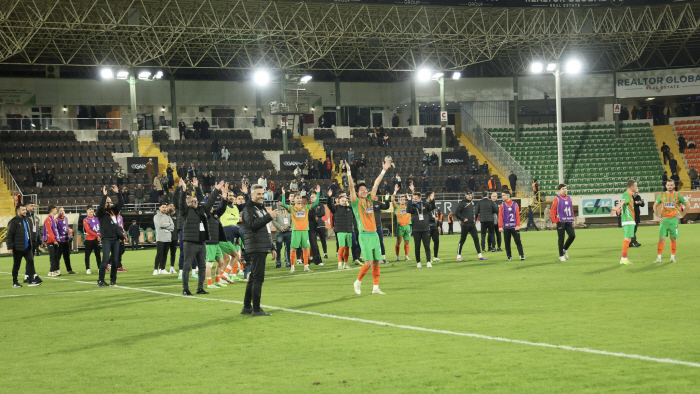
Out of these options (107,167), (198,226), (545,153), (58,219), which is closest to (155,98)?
(107,167)

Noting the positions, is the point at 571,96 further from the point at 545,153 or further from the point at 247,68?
the point at 247,68

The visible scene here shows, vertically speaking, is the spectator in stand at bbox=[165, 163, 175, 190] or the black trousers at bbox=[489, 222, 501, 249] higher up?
the spectator in stand at bbox=[165, 163, 175, 190]

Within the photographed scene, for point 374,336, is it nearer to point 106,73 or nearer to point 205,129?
point 106,73

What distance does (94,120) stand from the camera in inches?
1953

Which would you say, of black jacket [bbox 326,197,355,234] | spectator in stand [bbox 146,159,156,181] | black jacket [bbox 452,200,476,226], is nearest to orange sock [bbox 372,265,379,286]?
black jacket [bbox 326,197,355,234]

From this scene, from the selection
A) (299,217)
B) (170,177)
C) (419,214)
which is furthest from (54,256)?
(170,177)

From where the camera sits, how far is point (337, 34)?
4553 centimetres

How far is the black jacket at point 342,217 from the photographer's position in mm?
20906

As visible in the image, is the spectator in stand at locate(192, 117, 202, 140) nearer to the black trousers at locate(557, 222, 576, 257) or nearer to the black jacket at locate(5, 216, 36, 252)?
the black jacket at locate(5, 216, 36, 252)

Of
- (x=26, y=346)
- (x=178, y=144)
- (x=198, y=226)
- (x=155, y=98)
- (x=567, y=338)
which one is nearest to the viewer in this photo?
(x=567, y=338)

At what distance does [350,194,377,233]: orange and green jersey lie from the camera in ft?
47.4

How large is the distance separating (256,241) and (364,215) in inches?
128

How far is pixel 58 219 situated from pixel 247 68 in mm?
29705

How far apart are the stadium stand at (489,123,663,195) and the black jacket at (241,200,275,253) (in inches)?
1568
